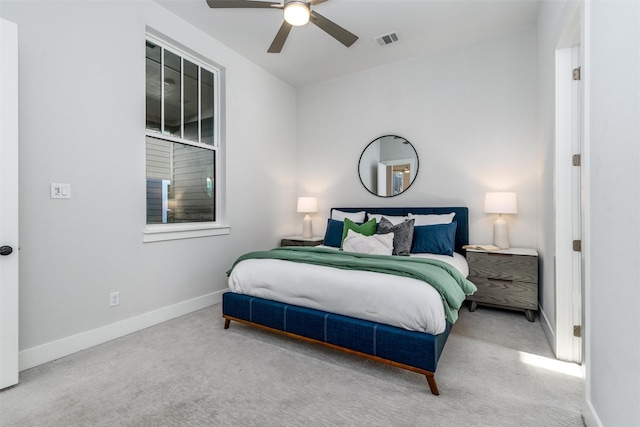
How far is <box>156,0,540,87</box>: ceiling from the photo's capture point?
2.93 meters

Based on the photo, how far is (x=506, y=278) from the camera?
117 inches

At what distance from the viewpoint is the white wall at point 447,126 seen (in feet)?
11.0

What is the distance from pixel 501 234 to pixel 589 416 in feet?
6.62

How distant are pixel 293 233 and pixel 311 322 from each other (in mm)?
2750

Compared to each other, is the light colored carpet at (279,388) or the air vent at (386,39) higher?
the air vent at (386,39)

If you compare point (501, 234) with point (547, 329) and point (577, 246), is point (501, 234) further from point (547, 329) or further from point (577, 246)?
point (577, 246)

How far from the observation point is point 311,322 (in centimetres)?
218

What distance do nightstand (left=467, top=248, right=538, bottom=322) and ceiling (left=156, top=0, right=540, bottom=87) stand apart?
8.06ft

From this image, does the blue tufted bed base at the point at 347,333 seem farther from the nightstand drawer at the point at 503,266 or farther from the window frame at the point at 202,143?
the nightstand drawer at the point at 503,266

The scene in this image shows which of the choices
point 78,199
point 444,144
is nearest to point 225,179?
point 78,199

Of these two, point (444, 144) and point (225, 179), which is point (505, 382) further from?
point (225, 179)

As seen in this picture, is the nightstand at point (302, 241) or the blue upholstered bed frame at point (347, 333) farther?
the nightstand at point (302, 241)

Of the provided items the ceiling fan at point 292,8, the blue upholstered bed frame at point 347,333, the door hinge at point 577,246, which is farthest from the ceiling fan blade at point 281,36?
the door hinge at point 577,246

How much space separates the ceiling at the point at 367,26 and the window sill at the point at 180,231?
2.19 meters
